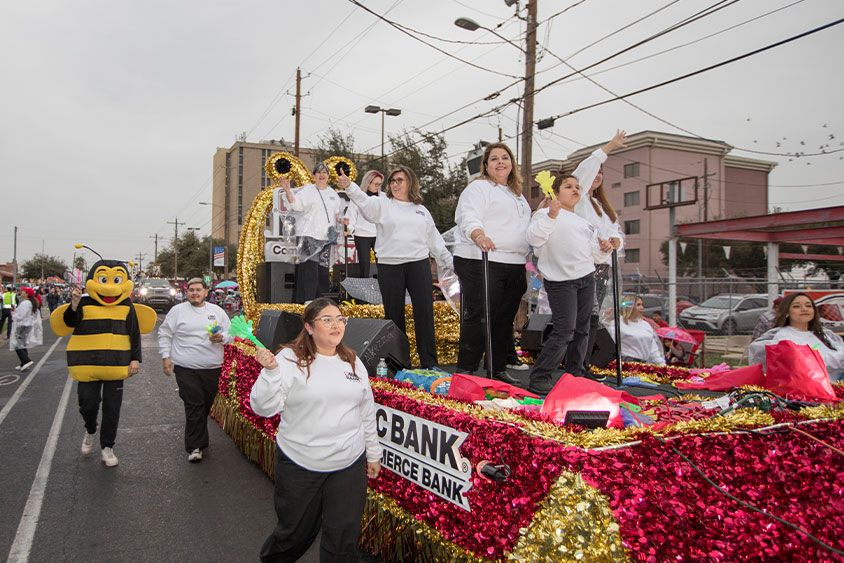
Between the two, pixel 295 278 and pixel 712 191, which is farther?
pixel 712 191

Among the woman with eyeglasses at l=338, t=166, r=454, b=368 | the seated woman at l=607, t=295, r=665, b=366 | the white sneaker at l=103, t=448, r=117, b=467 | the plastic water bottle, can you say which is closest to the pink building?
the seated woman at l=607, t=295, r=665, b=366

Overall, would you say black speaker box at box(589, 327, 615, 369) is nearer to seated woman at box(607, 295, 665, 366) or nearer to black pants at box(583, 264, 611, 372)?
black pants at box(583, 264, 611, 372)

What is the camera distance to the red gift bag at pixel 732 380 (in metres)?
4.12

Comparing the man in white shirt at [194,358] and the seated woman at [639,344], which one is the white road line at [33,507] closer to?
the man in white shirt at [194,358]

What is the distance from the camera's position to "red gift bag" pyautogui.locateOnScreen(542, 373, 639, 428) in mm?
2848

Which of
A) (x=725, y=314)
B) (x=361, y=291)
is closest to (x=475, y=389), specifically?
(x=361, y=291)

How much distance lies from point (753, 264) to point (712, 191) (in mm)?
8002

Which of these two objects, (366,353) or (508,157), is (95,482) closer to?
(366,353)

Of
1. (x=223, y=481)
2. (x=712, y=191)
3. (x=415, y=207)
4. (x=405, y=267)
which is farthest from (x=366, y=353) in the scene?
(x=712, y=191)

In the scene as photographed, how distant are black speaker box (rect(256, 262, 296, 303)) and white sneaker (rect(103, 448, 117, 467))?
11.2 ft

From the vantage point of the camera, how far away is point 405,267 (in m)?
5.26

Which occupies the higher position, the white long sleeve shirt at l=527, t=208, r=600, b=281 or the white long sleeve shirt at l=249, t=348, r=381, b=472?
the white long sleeve shirt at l=527, t=208, r=600, b=281

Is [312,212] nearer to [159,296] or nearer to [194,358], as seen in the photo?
[194,358]

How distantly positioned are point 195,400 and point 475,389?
3.26 metres
